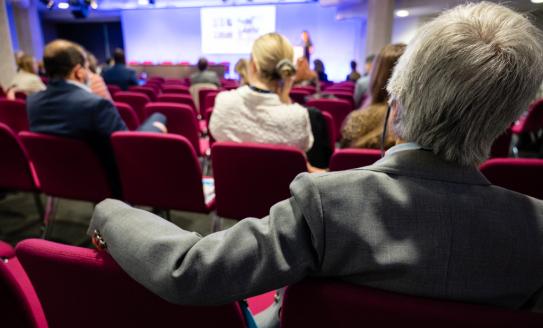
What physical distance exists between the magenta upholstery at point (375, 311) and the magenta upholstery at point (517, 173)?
37.3 inches

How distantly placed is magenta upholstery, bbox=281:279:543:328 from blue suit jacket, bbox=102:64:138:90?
6.50 meters

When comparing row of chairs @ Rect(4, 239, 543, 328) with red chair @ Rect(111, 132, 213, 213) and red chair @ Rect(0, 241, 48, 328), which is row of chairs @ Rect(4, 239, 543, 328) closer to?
red chair @ Rect(0, 241, 48, 328)

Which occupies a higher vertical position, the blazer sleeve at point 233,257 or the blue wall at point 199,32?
the blue wall at point 199,32

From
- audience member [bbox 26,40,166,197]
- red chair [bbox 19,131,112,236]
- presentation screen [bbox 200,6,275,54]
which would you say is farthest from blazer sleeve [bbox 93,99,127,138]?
presentation screen [bbox 200,6,275,54]

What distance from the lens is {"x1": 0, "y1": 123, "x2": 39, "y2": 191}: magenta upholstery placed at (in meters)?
1.87

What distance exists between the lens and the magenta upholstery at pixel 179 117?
292 centimetres

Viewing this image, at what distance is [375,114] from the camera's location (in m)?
1.62

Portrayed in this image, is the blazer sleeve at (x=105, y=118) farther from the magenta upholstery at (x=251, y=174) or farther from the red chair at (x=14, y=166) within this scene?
the magenta upholstery at (x=251, y=174)

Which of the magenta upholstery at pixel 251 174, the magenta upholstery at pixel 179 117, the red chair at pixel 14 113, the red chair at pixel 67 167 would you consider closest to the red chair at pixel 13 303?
the magenta upholstery at pixel 251 174

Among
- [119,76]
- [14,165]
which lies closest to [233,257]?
[14,165]

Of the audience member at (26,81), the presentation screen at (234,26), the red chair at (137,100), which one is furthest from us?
the presentation screen at (234,26)

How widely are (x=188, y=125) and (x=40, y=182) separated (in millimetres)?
1231

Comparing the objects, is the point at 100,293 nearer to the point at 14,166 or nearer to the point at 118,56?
the point at 14,166

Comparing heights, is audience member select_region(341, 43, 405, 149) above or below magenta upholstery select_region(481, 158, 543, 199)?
Answer: above
